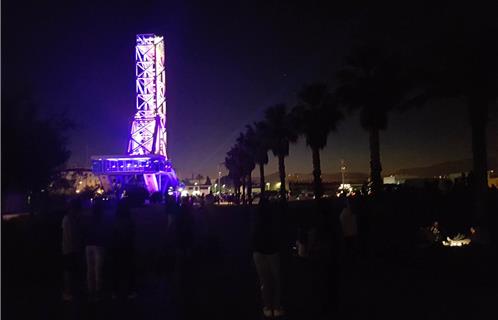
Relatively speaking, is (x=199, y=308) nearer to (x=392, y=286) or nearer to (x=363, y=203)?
(x=392, y=286)

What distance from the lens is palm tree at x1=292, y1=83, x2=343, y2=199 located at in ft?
137

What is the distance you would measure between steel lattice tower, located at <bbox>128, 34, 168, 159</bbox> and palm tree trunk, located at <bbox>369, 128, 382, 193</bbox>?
58.5m

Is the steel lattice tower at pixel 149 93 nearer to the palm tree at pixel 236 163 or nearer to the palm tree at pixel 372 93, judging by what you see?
the palm tree at pixel 236 163

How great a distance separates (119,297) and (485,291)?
20.1 feet

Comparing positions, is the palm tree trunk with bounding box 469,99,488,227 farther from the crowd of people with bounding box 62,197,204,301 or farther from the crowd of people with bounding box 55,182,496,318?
the crowd of people with bounding box 62,197,204,301

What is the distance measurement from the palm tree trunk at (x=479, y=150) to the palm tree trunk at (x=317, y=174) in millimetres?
20084

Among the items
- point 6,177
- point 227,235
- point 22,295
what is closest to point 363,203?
point 22,295

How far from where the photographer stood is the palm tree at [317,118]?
4172 centimetres

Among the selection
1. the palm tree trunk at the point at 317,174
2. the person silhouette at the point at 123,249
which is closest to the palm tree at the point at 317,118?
the palm tree trunk at the point at 317,174

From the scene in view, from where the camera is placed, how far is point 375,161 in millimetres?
28359

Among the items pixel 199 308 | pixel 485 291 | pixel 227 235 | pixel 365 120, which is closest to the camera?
pixel 199 308

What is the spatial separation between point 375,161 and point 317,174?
1277 cm

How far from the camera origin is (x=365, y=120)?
96.0 feet

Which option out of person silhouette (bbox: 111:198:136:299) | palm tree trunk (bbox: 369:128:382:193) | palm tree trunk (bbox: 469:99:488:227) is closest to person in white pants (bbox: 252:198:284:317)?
person silhouette (bbox: 111:198:136:299)
